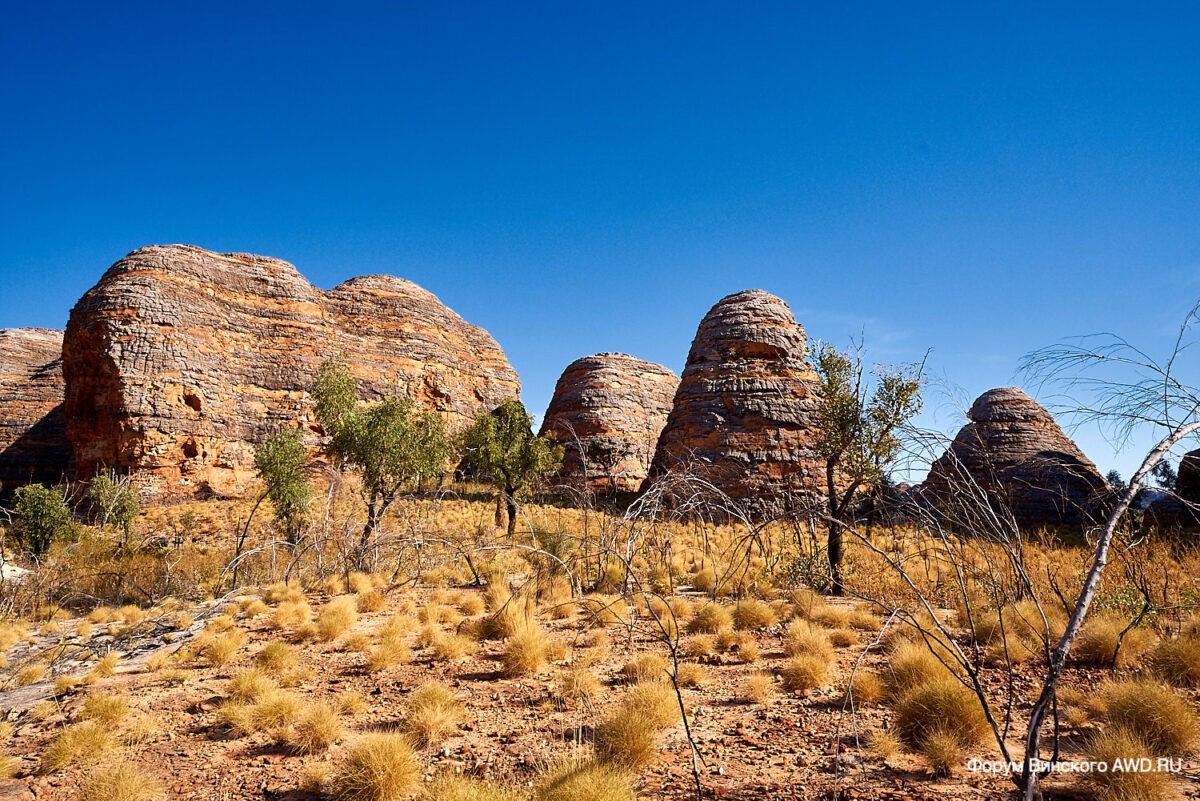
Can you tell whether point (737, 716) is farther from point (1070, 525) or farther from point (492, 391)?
point (492, 391)

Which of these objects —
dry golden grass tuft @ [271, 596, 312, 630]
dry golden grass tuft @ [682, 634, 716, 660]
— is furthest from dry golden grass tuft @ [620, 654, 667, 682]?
dry golden grass tuft @ [271, 596, 312, 630]

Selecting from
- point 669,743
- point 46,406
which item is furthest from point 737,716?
point 46,406

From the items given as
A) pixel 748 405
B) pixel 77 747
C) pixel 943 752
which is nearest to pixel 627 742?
pixel 943 752

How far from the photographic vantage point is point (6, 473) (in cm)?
3456

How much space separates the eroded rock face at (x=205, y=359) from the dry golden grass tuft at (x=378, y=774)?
27232mm

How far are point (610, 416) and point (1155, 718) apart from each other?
38466 millimetres

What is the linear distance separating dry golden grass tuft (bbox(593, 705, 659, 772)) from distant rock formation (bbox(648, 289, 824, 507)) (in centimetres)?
2179

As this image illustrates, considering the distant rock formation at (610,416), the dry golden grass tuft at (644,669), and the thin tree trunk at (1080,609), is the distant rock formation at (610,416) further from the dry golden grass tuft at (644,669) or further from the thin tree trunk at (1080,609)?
the thin tree trunk at (1080,609)

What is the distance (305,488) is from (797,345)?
963 inches

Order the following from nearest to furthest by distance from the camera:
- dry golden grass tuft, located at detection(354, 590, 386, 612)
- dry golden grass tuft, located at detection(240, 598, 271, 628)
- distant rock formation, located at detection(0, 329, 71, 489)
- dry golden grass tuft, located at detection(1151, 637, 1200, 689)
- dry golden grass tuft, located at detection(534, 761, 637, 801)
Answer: dry golden grass tuft, located at detection(534, 761, 637, 801), dry golden grass tuft, located at detection(1151, 637, 1200, 689), dry golden grass tuft, located at detection(240, 598, 271, 628), dry golden grass tuft, located at detection(354, 590, 386, 612), distant rock formation, located at detection(0, 329, 71, 489)

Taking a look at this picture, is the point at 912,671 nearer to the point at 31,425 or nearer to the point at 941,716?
the point at 941,716

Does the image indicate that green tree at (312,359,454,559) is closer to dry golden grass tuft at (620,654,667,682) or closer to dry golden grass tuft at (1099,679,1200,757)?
dry golden grass tuft at (620,654,667,682)

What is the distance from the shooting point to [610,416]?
42375mm

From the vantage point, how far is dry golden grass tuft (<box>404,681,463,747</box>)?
4926mm
